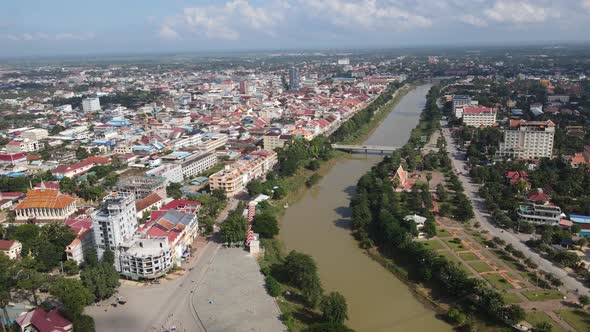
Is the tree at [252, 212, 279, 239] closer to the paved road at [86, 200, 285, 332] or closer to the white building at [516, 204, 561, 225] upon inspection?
the paved road at [86, 200, 285, 332]

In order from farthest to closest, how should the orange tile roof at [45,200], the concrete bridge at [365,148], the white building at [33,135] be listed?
the white building at [33,135] < the concrete bridge at [365,148] < the orange tile roof at [45,200]

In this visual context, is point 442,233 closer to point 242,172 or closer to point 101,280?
point 242,172

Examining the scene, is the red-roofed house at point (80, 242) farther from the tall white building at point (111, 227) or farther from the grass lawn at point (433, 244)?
the grass lawn at point (433, 244)

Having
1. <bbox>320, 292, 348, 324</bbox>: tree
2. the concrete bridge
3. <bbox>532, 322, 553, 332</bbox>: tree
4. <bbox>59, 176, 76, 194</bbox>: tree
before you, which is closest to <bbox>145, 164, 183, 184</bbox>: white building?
<bbox>59, 176, 76, 194</bbox>: tree

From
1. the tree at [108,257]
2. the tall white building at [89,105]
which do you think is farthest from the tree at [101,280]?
the tall white building at [89,105]

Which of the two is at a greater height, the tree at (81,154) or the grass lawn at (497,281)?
the tree at (81,154)

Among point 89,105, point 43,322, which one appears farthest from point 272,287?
point 89,105

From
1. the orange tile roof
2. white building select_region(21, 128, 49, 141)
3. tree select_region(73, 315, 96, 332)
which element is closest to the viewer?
tree select_region(73, 315, 96, 332)
